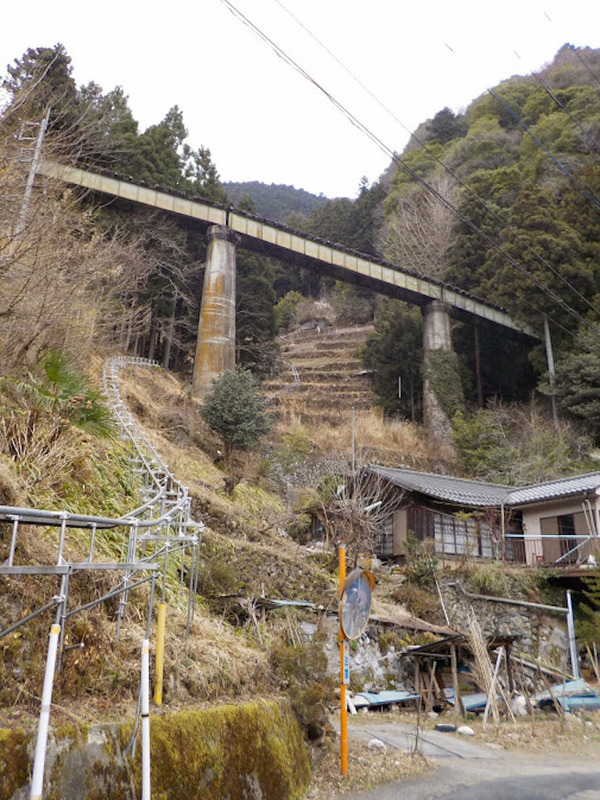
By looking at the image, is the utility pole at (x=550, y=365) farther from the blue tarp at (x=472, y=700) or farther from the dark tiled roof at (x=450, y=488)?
the blue tarp at (x=472, y=700)

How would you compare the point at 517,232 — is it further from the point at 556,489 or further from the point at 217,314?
the point at 217,314

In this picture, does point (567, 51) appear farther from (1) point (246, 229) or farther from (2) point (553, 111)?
(1) point (246, 229)

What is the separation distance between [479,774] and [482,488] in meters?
15.7

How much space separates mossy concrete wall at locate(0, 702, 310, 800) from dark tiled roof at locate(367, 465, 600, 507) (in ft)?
43.8

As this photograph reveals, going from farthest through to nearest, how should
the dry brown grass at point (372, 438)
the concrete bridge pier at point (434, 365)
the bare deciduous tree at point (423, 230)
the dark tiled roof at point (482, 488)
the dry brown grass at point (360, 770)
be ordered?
the bare deciduous tree at point (423, 230) < the concrete bridge pier at point (434, 365) < the dry brown grass at point (372, 438) < the dark tiled roof at point (482, 488) < the dry brown grass at point (360, 770)

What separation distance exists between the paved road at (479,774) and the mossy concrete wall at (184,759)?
0.95 m

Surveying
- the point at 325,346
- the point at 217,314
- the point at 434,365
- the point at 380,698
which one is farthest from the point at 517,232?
the point at 325,346

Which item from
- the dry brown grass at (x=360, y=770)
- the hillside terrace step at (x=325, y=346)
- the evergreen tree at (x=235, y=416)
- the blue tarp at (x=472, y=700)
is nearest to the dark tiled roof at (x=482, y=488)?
the evergreen tree at (x=235, y=416)

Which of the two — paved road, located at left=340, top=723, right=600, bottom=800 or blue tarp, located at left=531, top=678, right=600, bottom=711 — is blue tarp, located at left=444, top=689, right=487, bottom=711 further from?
paved road, located at left=340, top=723, right=600, bottom=800

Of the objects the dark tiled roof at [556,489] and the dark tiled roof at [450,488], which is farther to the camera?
the dark tiled roof at [450,488]

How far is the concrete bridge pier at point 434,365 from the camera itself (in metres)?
27.6

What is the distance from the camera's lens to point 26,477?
20.3 feet

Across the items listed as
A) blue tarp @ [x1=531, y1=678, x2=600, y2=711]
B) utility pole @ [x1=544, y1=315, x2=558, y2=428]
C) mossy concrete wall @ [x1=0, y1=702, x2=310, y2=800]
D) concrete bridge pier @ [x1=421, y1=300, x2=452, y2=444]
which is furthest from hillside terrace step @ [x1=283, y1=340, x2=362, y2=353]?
mossy concrete wall @ [x1=0, y1=702, x2=310, y2=800]

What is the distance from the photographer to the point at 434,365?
2845cm
